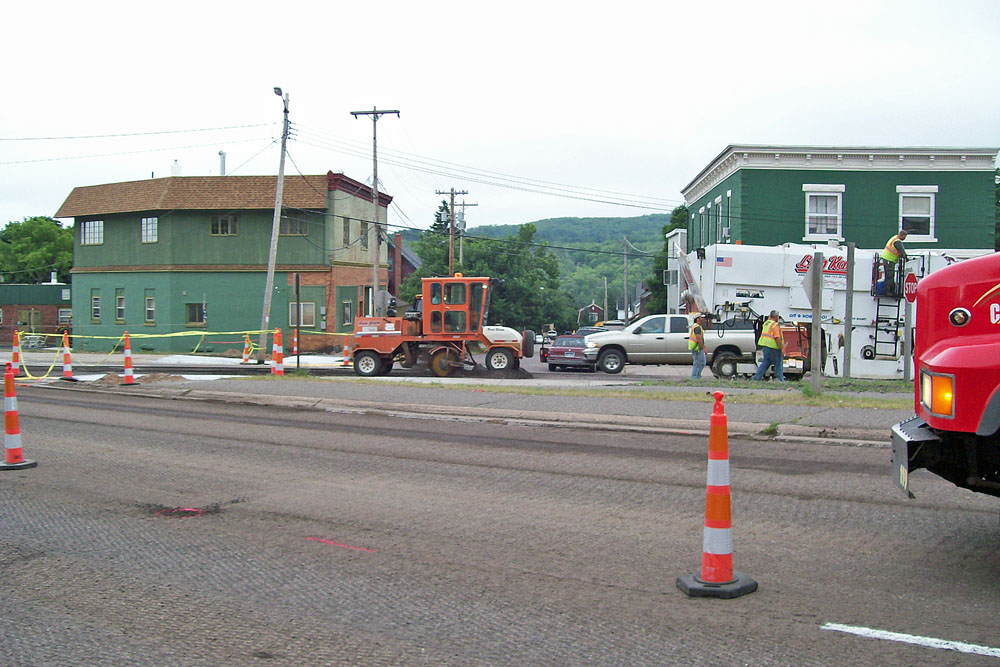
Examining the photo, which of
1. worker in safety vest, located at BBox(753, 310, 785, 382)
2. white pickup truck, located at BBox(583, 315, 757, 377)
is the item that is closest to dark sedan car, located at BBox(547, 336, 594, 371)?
white pickup truck, located at BBox(583, 315, 757, 377)

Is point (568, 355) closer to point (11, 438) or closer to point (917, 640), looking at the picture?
point (11, 438)

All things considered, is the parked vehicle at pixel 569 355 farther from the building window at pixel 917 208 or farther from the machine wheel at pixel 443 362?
the building window at pixel 917 208

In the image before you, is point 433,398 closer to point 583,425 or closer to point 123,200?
point 583,425

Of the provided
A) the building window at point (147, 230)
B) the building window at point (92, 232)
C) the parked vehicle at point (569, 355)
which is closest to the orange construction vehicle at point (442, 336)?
the parked vehicle at point (569, 355)

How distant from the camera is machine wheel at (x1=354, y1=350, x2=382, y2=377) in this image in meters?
24.2

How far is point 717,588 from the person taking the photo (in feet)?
15.9

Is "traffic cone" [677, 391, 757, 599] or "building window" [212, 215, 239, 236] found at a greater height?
"building window" [212, 215, 239, 236]

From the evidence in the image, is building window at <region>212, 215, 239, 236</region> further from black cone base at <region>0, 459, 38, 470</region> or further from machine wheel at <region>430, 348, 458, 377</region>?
black cone base at <region>0, 459, 38, 470</region>

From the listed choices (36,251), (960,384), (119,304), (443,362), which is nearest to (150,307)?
(119,304)

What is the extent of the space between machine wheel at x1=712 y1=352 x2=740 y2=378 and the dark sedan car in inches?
175

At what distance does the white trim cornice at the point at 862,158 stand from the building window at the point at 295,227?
19964mm

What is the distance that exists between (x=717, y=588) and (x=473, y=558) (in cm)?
168

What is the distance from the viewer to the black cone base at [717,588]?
484 centimetres

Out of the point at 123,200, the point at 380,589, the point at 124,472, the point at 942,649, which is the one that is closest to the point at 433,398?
the point at 124,472
